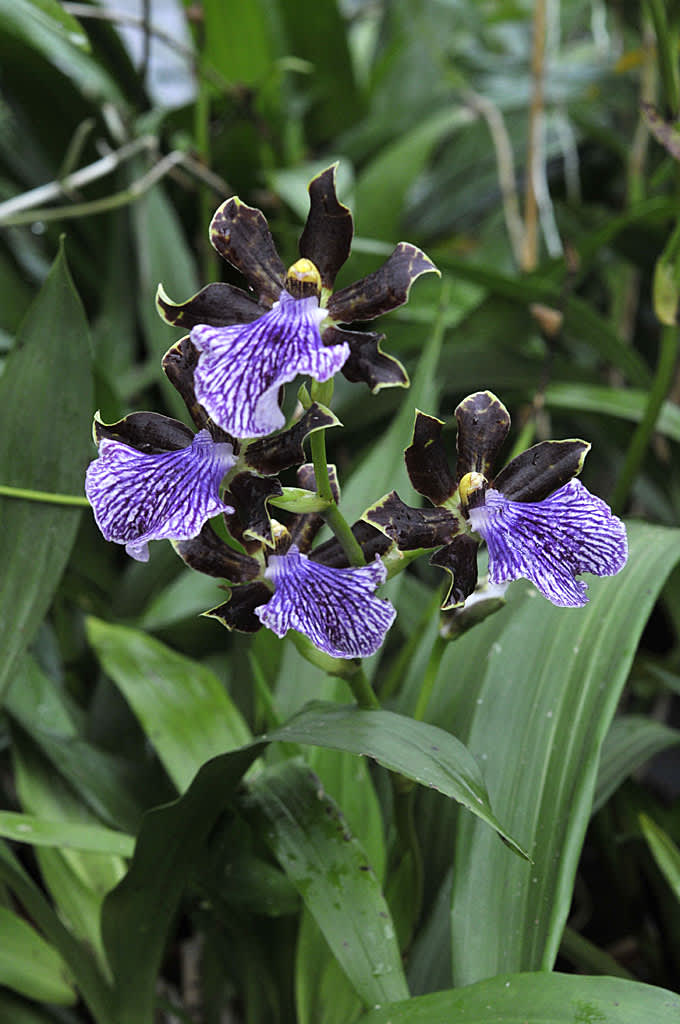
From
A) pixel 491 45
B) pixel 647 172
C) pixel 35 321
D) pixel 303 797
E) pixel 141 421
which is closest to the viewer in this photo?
pixel 141 421

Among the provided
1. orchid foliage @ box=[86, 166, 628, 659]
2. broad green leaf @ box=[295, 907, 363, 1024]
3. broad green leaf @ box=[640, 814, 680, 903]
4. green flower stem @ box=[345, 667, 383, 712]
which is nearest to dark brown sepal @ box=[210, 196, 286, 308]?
orchid foliage @ box=[86, 166, 628, 659]

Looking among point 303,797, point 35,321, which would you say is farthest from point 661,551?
point 35,321

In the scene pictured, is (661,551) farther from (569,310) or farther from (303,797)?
(569,310)

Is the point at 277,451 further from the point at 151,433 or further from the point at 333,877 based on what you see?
the point at 333,877

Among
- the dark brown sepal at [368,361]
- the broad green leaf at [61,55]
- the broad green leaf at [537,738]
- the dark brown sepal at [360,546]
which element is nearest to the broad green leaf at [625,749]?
the broad green leaf at [537,738]

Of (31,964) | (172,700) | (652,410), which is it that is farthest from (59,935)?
(652,410)
